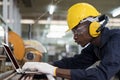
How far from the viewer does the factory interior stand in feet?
12.6

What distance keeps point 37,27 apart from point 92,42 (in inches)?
446

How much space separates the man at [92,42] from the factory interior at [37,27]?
37 centimetres

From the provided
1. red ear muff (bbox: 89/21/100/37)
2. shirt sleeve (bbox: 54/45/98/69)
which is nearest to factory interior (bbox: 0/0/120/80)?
shirt sleeve (bbox: 54/45/98/69)

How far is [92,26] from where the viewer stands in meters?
2.14

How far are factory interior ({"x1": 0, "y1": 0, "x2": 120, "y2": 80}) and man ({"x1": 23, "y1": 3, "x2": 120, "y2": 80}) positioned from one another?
1.21ft

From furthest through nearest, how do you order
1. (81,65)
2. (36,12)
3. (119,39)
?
(36,12) → (81,65) → (119,39)

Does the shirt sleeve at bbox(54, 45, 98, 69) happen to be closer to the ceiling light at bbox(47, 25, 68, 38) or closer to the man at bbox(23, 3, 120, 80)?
the man at bbox(23, 3, 120, 80)

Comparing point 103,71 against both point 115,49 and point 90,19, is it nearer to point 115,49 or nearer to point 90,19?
point 115,49

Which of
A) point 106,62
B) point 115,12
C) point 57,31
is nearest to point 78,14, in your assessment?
point 106,62

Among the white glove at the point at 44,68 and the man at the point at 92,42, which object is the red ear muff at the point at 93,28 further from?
the white glove at the point at 44,68

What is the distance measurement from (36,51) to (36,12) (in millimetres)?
6582

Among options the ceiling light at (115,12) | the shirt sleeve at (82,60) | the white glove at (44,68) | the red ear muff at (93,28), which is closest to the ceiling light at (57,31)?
the ceiling light at (115,12)

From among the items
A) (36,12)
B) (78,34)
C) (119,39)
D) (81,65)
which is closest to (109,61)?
(119,39)

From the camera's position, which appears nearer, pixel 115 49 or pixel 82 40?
pixel 115 49
